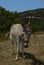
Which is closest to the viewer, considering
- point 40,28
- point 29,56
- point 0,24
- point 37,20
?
point 29,56

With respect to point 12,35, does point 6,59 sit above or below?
below

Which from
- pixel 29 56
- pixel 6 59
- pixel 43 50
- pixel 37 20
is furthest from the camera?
pixel 37 20

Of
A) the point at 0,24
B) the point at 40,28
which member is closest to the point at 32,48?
the point at 0,24

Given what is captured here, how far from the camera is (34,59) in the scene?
34.8ft

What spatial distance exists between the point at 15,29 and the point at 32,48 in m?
2.91

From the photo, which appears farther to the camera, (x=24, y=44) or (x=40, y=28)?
(x=40, y=28)

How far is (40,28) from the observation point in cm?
2477

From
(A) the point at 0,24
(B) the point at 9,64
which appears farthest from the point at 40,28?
(B) the point at 9,64

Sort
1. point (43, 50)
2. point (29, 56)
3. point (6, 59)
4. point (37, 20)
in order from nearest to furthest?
point (6, 59), point (29, 56), point (43, 50), point (37, 20)

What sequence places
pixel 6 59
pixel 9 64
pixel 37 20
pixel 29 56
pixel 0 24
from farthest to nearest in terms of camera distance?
pixel 37 20 < pixel 0 24 < pixel 29 56 < pixel 6 59 < pixel 9 64

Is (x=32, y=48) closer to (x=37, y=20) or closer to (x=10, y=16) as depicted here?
(x=10, y=16)

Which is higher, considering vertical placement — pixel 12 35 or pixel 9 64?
pixel 12 35

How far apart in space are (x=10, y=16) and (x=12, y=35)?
34.6 feet

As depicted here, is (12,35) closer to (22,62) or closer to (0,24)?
(22,62)
